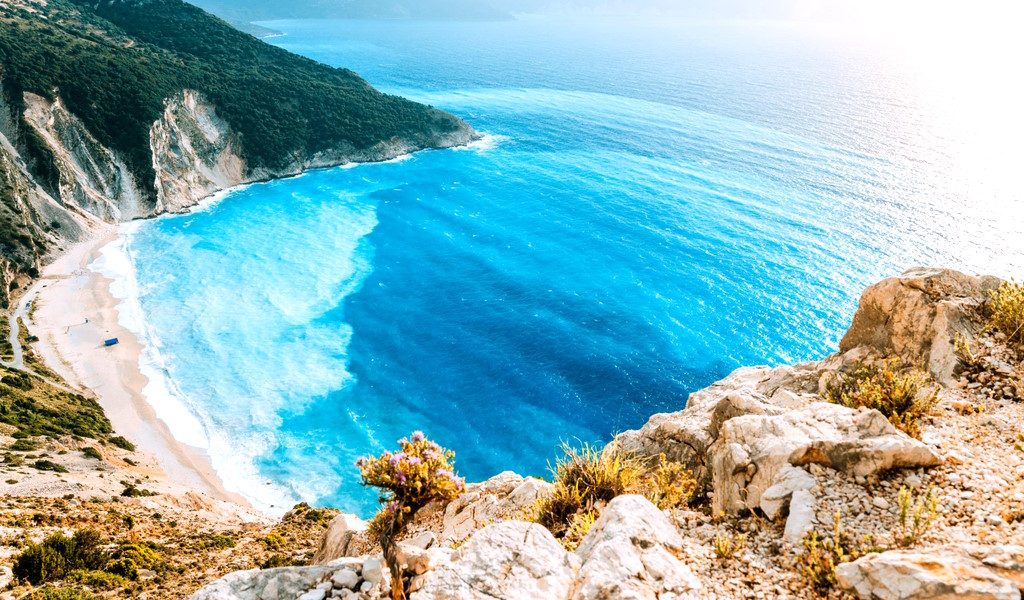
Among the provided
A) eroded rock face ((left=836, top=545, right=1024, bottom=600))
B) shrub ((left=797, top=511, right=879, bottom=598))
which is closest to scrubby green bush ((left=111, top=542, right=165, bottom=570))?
shrub ((left=797, top=511, right=879, bottom=598))

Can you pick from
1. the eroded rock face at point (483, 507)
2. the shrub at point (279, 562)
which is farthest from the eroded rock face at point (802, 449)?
the shrub at point (279, 562)

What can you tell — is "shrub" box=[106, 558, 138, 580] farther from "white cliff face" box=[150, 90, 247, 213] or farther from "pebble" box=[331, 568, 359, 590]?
"white cliff face" box=[150, 90, 247, 213]

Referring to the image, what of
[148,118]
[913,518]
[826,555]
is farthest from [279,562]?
[148,118]

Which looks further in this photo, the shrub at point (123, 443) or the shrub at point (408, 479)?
the shrub at point (123, 443)

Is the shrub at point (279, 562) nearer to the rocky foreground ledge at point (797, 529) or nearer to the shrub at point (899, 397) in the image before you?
the rocky foreground ledge at point (797, 529)

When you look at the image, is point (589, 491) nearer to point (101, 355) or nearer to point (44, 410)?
point (44, 410)

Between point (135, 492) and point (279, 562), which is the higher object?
point (279, 562)
